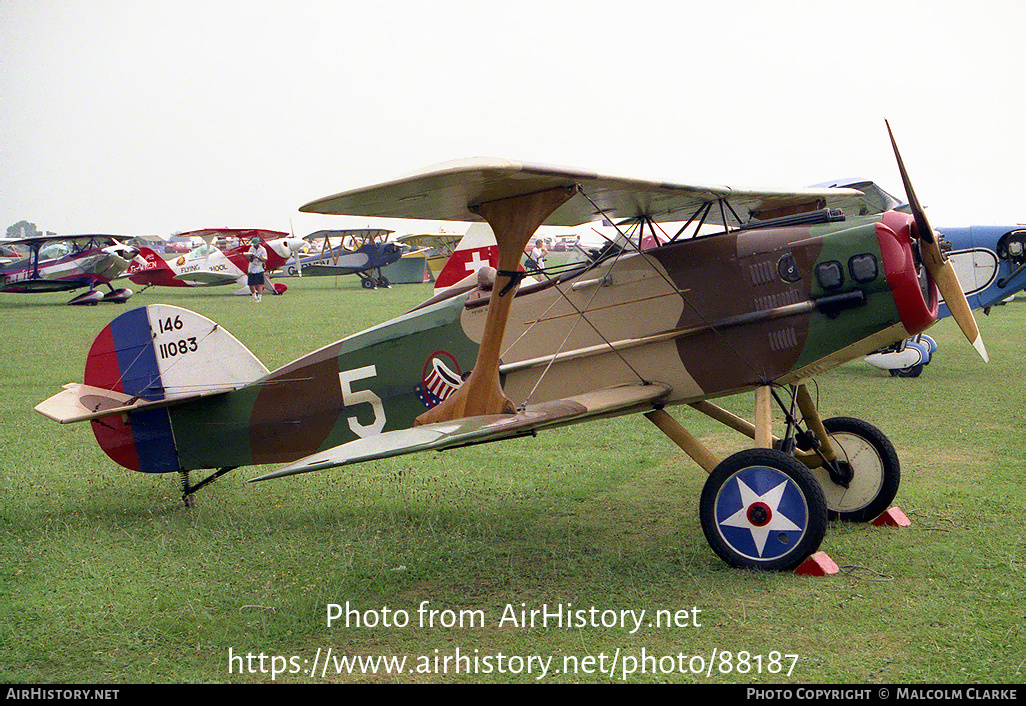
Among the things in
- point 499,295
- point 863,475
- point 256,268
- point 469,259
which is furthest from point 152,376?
point 256,268

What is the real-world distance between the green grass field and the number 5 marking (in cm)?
68

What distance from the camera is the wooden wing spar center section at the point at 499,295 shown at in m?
4.50

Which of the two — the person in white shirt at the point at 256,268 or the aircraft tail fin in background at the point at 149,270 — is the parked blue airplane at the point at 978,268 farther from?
the aircraft tail fin in background at the point at 149,270

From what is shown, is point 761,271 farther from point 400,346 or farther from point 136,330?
point 136,330

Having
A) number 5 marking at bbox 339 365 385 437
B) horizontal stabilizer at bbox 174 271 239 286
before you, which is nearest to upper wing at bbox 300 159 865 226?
number 5 marking at bbox 339 365 385 437

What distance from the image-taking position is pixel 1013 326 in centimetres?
1745

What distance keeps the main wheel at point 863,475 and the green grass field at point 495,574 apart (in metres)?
0.15

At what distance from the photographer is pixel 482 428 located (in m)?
4.45

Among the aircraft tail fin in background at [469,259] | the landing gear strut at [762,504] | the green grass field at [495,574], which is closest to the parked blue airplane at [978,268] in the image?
the green grass field at [495,574]

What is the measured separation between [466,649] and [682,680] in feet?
3.29

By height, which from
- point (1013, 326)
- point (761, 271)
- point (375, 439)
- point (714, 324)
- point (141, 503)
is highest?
point (761, 271)

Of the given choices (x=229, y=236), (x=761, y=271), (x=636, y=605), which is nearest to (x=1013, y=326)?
(x=761, y=271)

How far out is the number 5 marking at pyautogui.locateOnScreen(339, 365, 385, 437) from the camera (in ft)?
19.2

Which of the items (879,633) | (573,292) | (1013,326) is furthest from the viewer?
(1013,326)
